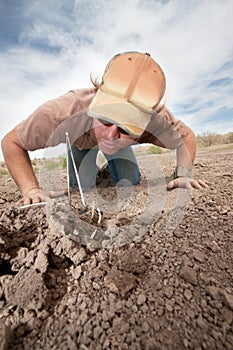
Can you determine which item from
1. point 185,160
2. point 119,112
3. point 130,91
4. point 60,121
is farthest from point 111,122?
point 185,160

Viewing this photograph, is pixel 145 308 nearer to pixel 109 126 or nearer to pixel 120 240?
pixel 120 240

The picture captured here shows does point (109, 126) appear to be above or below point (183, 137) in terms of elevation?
above

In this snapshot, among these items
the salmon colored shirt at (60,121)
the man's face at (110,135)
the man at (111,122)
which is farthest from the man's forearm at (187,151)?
the man's face at (110,135)

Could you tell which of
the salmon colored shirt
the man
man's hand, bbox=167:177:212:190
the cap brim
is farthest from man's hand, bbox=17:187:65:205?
man's hand, bbox=167:177:212:190

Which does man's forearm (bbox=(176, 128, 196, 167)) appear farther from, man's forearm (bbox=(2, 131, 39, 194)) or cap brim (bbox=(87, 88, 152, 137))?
man's forearm (bbox=(2, 131, 39, 194))

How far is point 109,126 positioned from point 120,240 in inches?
25.5

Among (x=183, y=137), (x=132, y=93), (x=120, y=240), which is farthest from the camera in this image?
(x=183, y=137)

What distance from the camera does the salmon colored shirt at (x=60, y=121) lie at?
4.80ft

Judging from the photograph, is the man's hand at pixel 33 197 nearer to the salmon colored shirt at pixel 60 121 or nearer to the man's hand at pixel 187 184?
the salmon colored shirt at pixel 60 121

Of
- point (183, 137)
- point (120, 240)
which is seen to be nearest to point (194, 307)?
point (120, 240)

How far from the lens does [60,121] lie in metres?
1.49

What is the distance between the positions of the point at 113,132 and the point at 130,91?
24 centimetres

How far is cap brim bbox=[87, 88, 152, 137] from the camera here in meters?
1.23

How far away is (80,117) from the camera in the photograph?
1.51 metres
